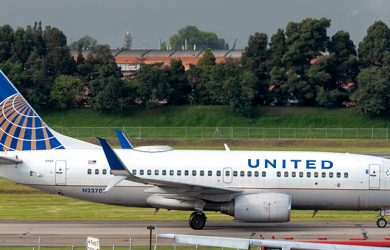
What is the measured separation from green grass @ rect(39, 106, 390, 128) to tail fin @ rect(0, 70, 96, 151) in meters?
58.6

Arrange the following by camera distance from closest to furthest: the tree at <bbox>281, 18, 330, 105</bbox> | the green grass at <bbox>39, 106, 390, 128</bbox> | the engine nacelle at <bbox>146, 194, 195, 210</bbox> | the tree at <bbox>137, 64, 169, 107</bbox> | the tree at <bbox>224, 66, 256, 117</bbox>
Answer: the engine nacelle at <bbox>146, 194, 195, 210</bbox> → the green grass at <bbox>39, 106, 390, 128</bbox> → the tree at <bbox>224, 66, 256, 117</bbox> → the tree at <bbox>281, 18, 330, 105</bbox> → the tree at <bbox>137, 64, 169, 107</bbox>

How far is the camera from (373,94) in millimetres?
100688

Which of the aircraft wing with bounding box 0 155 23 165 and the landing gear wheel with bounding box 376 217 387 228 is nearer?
the aircraft wing with bounding box 0 155 23 165

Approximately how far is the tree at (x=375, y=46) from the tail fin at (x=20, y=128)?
72519mm

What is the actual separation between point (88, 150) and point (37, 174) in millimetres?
2269

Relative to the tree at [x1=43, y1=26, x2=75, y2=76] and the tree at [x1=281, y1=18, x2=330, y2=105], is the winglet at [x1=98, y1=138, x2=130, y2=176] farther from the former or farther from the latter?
the tree at [x1=43, y1=26, x2=75, y2=76]

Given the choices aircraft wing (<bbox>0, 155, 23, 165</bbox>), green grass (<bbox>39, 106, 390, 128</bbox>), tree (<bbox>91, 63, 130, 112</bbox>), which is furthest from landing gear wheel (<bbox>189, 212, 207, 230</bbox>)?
tree (<bbox>91, 63, 130, 112</bbox>)

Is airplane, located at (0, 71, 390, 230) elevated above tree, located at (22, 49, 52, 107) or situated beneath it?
situated beneath

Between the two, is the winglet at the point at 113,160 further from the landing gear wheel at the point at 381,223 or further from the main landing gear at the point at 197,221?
the landing gear wheel at the point at 381,223

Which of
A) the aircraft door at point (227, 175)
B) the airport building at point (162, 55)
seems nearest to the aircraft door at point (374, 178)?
the aircraft door at point (227, 175)

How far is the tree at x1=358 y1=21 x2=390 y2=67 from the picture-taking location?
110 meters

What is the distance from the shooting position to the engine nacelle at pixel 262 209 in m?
37.8

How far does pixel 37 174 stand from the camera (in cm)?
3941

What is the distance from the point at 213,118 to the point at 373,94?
16071 mm
